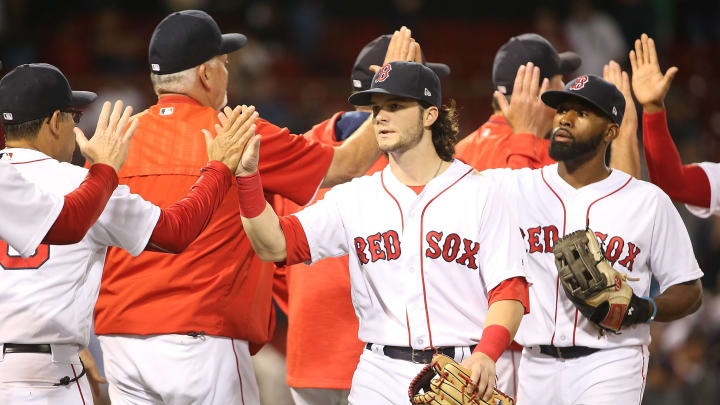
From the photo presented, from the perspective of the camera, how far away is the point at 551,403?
15.0ft

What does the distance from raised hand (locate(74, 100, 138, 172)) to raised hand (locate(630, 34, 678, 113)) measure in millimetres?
2713

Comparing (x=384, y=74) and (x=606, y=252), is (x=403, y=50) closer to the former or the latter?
(x=384, y=74)

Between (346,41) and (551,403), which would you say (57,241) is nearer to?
(551,403)

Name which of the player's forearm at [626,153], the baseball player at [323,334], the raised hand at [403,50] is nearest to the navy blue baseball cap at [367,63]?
the baseball player at [323,334]

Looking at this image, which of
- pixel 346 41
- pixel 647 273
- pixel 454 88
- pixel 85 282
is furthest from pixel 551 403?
pixel 346 41

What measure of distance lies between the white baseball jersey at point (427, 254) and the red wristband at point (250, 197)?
0.86 ft

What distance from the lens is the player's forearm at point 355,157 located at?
15.8 feet

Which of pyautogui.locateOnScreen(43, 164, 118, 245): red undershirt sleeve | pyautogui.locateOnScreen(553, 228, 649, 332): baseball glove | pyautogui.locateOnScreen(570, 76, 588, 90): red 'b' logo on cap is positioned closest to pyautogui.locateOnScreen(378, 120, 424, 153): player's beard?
pyautogui.locateOnScreen(553, 228, 649, 332): baseball glove

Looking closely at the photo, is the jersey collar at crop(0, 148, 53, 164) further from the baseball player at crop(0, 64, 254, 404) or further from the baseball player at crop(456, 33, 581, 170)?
the baseball player at crop(456, 33, 581, 170)

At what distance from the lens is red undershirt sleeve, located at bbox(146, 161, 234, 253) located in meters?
3.90

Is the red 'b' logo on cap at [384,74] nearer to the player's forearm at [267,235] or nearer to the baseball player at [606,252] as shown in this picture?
the player's forearm at [267,235]

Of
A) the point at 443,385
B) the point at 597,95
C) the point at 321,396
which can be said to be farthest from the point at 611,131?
the point at 321,396

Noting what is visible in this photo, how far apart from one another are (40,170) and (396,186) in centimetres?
146

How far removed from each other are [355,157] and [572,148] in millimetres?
1031
